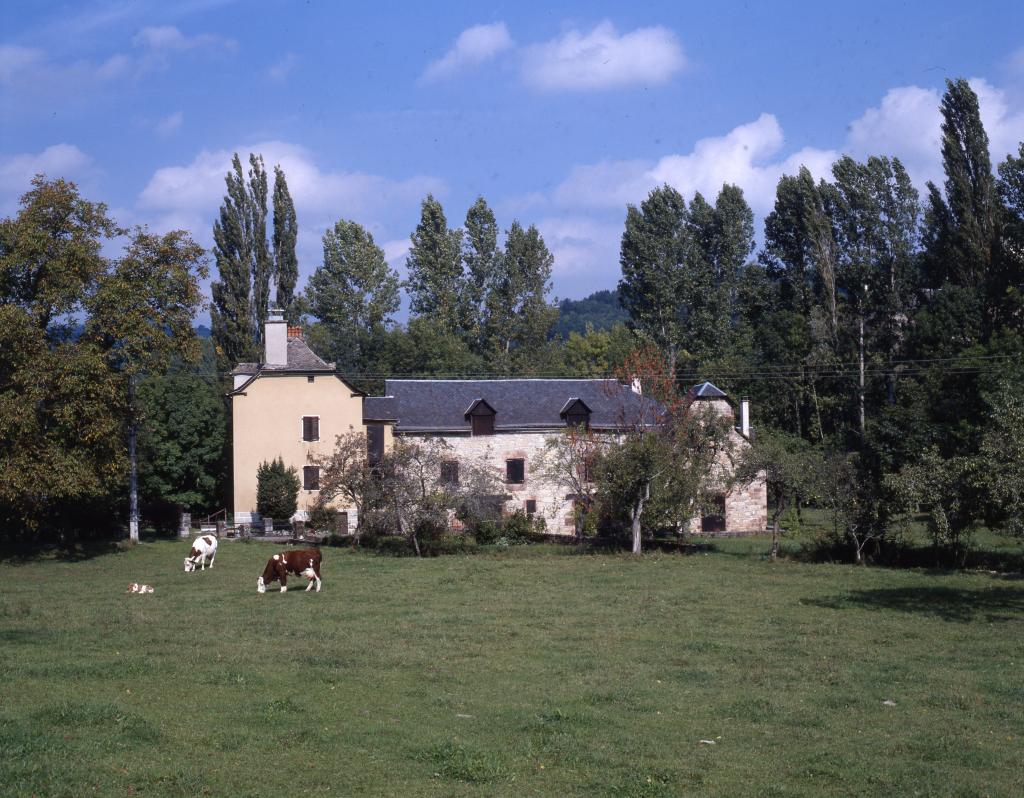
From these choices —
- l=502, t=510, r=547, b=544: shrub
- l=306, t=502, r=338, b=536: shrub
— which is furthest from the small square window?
l=306, t=502, r=338, b=536: shrub

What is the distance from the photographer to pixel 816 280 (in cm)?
6531

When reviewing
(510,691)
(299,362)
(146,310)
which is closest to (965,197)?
(299,362)

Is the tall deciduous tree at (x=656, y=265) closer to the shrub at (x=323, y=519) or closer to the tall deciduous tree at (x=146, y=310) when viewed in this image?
the shrub at (x=323, y=519)

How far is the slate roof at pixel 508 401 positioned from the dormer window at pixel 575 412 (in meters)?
0.43

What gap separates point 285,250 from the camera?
66.1 metres

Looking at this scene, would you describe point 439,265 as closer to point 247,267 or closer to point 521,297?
point 521,297

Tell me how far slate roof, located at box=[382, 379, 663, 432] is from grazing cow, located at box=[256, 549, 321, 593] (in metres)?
23.6

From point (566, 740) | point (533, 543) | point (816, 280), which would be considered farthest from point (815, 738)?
point (816, 280)

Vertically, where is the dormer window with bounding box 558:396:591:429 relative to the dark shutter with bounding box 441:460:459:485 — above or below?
above

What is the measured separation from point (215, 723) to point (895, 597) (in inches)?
821

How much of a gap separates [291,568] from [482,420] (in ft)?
82.2

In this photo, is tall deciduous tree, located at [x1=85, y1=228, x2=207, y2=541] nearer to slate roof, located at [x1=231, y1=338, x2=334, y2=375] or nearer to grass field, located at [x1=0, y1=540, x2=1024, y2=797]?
slate roof, located at [x1=231, y1=338, x2=334, y2=375]

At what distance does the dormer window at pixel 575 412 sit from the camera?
172 feet

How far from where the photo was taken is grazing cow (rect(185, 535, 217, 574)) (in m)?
34.1
